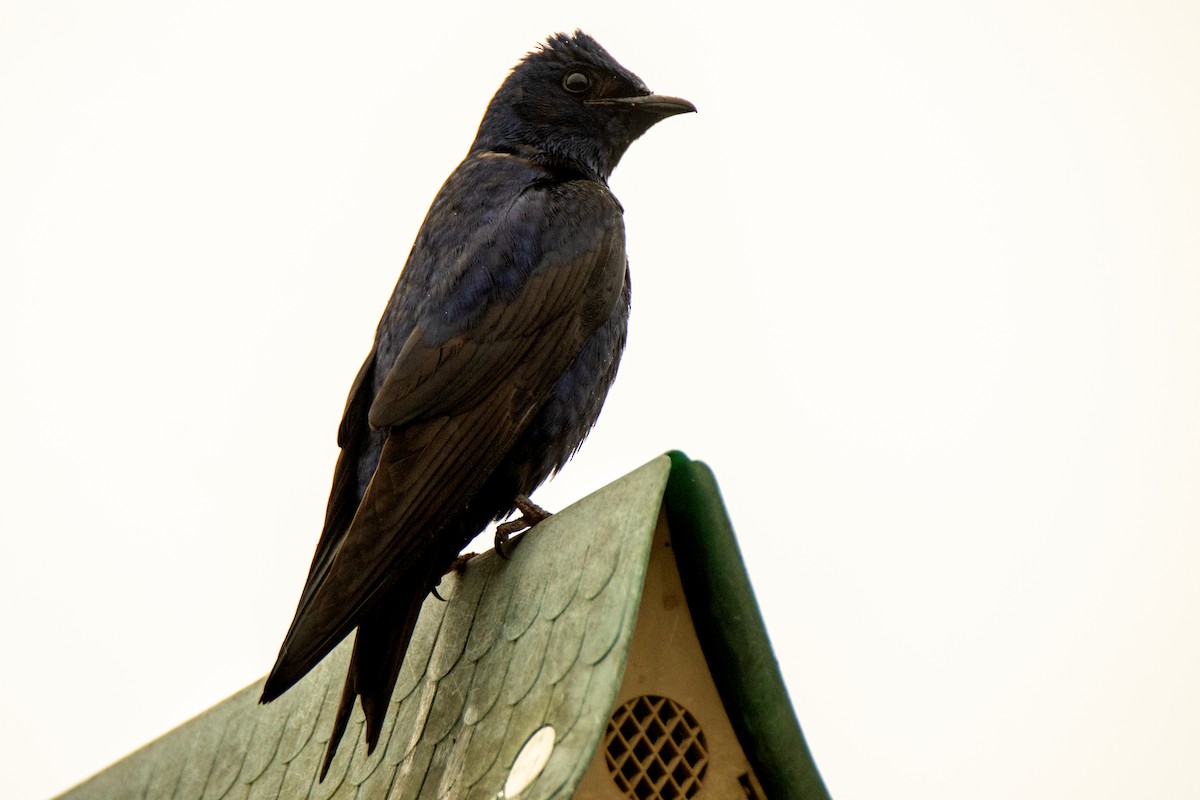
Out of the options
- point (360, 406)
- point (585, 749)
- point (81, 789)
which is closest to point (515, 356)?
point (360, 406)

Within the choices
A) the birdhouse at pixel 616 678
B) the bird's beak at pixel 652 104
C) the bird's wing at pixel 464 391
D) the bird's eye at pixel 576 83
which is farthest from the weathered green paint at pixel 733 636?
the bird's eye at pixel 576 83

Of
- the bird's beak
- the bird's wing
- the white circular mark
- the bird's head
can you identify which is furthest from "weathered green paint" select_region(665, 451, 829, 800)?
the bird's beak

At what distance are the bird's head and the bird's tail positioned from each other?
6.73 ft

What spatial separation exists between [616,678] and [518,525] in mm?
976

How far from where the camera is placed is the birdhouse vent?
3123 millimetres

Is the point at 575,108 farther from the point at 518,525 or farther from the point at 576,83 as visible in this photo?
the point at 518,525

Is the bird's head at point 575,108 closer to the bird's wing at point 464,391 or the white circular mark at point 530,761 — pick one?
the bird's wing at point 464,391

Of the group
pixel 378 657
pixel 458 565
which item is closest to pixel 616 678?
pixel 378 657

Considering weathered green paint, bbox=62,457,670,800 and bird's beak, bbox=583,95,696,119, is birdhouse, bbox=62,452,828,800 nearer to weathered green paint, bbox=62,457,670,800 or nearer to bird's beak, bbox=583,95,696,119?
weathered green paint, bbox=62,457,670,800

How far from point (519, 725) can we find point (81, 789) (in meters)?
2.65

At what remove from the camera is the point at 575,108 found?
523cm

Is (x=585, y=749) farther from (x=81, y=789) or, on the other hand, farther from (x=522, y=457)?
(x=81, y=789)

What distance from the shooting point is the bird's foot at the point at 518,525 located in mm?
3652

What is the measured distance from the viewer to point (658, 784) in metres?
3.13
